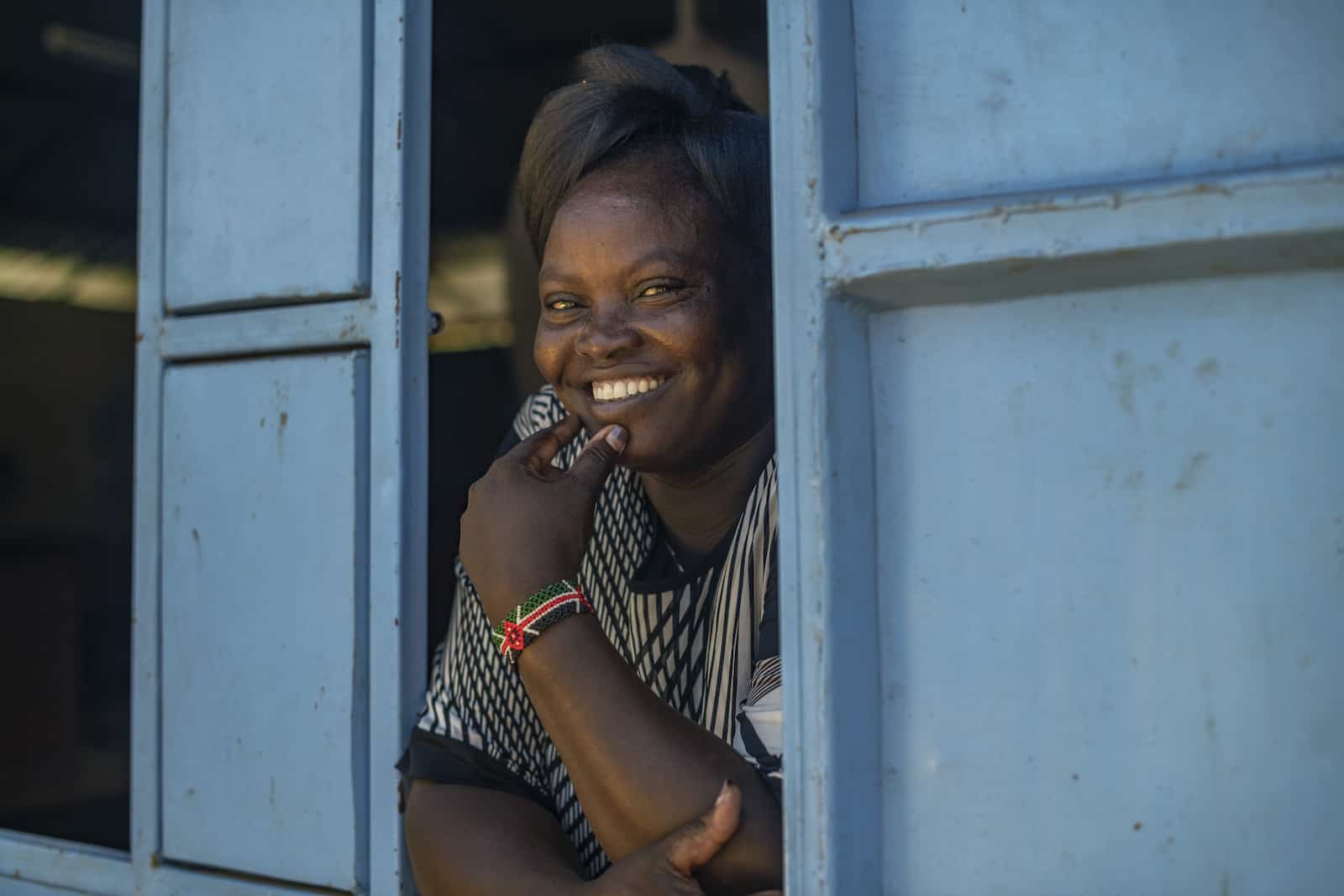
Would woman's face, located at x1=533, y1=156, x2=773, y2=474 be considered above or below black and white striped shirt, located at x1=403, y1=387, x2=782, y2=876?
above

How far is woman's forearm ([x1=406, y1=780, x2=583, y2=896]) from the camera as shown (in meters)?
1.56

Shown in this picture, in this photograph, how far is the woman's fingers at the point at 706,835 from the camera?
1242 mm

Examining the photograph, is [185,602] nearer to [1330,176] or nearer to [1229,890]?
[1229,890]

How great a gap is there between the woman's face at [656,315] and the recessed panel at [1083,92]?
1.94 feet

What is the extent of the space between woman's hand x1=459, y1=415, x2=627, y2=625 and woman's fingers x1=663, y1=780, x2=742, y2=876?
38cm

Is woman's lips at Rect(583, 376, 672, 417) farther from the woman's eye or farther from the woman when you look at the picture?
the woman's eye

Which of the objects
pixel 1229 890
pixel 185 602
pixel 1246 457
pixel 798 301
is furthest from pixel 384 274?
pixel 1229 890

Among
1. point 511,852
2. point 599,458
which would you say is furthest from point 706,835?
point 599,458

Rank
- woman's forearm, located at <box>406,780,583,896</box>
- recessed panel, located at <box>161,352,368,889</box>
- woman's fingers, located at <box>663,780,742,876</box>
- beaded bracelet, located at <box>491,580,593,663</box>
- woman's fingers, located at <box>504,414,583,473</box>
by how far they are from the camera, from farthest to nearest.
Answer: recessed panel, located at <box>161,352,368,889</box>, woman's fingers, located at <box>504,414,583,473</box>, woman's forearm, located at <box>406,780,583,896</box>, beaded bracelet, located at <box>491,580,593,663</box>, woman's fingers, located at <box>663,780,742,876</box>

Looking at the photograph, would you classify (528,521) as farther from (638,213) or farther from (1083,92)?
(1083,92)

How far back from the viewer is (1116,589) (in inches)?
40.2

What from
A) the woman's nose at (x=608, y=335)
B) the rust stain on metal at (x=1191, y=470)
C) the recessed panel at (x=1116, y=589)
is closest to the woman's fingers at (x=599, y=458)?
the woman's nose at (x=608, y=335)

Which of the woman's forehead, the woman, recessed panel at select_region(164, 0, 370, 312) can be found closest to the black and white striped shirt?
the woman

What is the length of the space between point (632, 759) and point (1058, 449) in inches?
23.7
